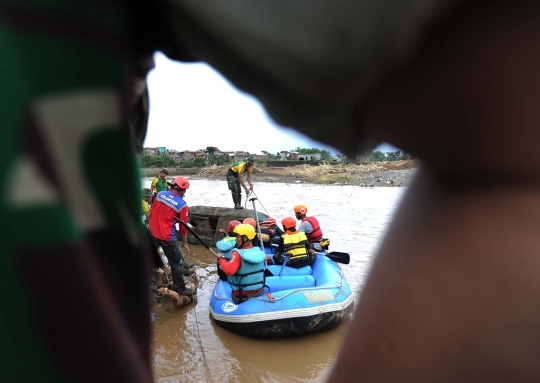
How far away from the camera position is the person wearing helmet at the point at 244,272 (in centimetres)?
525

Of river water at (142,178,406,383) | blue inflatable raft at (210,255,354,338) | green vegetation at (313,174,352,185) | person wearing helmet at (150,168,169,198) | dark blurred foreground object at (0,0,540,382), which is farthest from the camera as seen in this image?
green vegetation at (313,174,352,185)

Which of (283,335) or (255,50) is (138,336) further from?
(283,335)

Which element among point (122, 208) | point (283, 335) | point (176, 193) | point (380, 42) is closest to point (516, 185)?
point (380, 42)

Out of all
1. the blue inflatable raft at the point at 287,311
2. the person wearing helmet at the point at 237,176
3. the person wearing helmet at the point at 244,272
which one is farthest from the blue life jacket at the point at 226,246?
the person wearing helmet at the point at 237,176

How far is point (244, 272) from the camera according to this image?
534 cm

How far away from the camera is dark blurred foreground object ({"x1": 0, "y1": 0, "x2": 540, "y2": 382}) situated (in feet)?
0.97

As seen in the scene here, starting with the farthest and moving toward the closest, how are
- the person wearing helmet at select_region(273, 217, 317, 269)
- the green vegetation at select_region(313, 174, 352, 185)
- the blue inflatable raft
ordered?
1. the green vegetation at select_region(313, 174, 352, 185)
2. the person wearing helmet at select_region(273, 217, 317, 269)
3. the blue inflatable raft

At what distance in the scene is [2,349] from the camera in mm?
339

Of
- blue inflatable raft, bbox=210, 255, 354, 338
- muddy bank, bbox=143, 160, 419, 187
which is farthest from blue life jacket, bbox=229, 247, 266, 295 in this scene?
muddy bank, bbox=143, 160, 419, 187

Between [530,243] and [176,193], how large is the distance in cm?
687

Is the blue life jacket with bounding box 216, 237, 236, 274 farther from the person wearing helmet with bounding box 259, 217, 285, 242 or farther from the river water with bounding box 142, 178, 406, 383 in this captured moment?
the person wearing helmet with bounding box 259, 217, 285, 242

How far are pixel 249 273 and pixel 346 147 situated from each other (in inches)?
203

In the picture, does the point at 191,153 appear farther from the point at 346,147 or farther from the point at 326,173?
the point at 346,147

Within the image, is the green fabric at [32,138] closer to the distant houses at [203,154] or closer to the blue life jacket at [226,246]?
the blue life jacket at [226,246]
